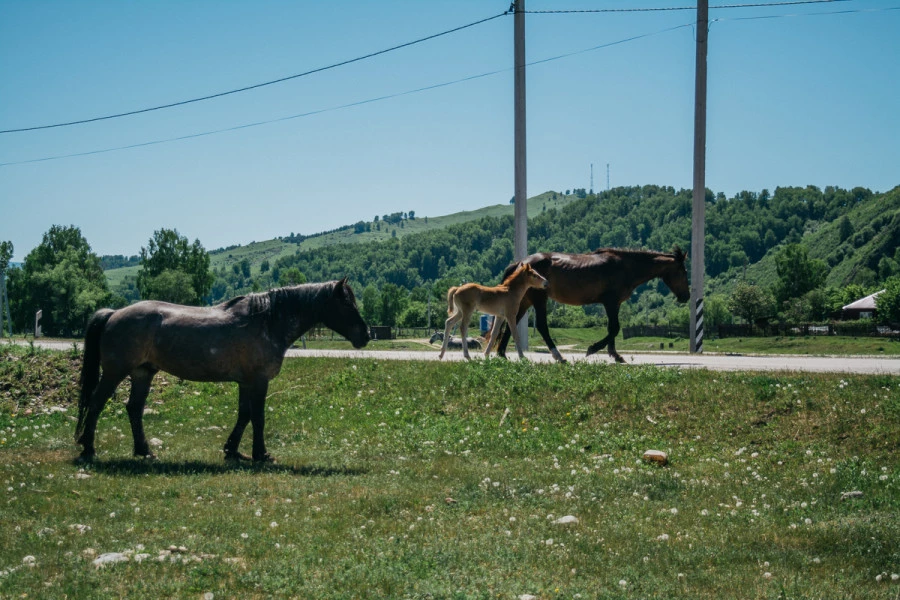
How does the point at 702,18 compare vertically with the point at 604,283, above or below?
above

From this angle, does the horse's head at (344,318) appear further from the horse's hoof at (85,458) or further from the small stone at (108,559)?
the small stone at (108,559)

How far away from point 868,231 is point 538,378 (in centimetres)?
16933

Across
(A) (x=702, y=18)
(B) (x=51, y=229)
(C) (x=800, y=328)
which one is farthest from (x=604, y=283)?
(B) (x=51, y=229)

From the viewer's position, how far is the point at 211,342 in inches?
485

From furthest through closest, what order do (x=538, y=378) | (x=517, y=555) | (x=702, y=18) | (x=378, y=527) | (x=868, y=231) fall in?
(x=868, y=231), (x=702, y=18), (x=538, y=378), (x=378, y=527), (x=517, y=555)

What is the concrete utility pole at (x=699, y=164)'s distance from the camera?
26.4 meters

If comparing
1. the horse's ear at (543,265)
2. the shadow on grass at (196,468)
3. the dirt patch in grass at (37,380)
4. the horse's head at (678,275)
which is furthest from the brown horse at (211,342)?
the horse's head at (678,275)

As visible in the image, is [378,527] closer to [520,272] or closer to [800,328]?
[520,272]

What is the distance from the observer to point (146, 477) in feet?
35.7

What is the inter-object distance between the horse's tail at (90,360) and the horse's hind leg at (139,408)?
570mm

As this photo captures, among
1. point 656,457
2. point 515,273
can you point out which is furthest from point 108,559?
point 515,273

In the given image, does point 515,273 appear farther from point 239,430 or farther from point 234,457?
point 234,457

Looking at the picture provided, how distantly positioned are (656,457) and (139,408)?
7.70 m

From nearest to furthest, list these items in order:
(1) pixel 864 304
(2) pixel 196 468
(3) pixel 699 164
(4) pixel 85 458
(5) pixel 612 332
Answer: (2) pixel 196 468, (4) pixel 85 458, (5) pixel 612 332, (3) pixel 699 164, (1) pixel 864 304
